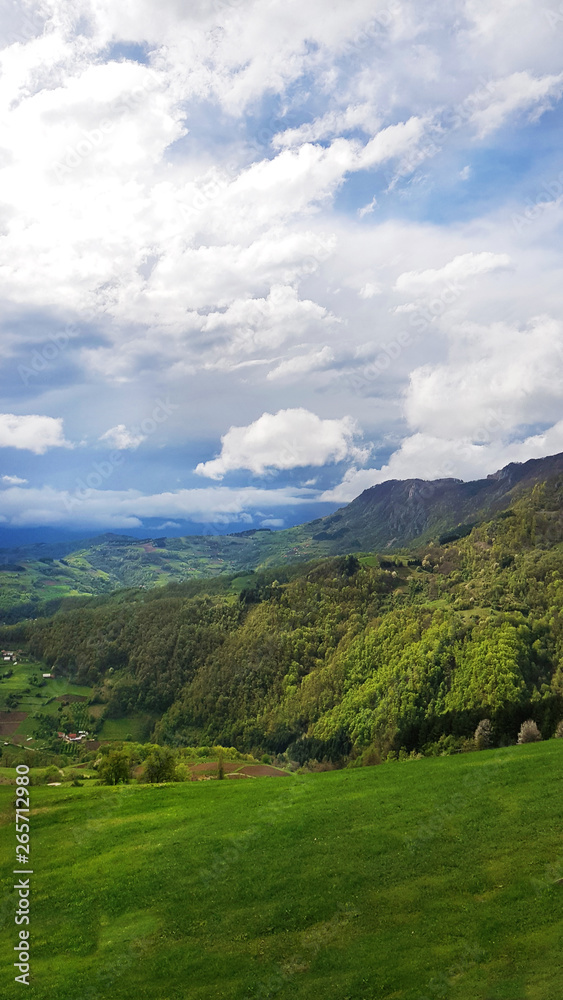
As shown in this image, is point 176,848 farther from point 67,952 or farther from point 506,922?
point 506,922

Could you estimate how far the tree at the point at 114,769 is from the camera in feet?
270

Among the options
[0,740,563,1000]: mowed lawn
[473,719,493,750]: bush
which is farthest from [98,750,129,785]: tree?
[473,719,493,750]: bush

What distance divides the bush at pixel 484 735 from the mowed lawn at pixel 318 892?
239ft

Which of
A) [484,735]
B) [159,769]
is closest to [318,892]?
[159,769]

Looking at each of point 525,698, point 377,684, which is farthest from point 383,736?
point 525,698

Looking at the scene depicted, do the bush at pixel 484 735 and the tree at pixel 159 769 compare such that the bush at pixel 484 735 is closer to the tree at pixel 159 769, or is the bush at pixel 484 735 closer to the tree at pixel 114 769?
the tree at pixel 159 769

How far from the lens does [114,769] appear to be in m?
82.3

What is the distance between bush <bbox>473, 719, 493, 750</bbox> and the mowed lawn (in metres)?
72.8

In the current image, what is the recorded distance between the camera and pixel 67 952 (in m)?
38.4

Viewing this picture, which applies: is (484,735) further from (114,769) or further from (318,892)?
(318,892)

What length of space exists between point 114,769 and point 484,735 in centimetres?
8590

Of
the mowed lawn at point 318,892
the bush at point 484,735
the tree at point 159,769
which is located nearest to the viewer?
the mowed lawn at point 318,892

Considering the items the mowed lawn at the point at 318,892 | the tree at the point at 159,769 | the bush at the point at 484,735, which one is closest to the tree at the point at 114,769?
the tree at the point at 159,769

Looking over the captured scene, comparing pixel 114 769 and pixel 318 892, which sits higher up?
pixel 318 892
